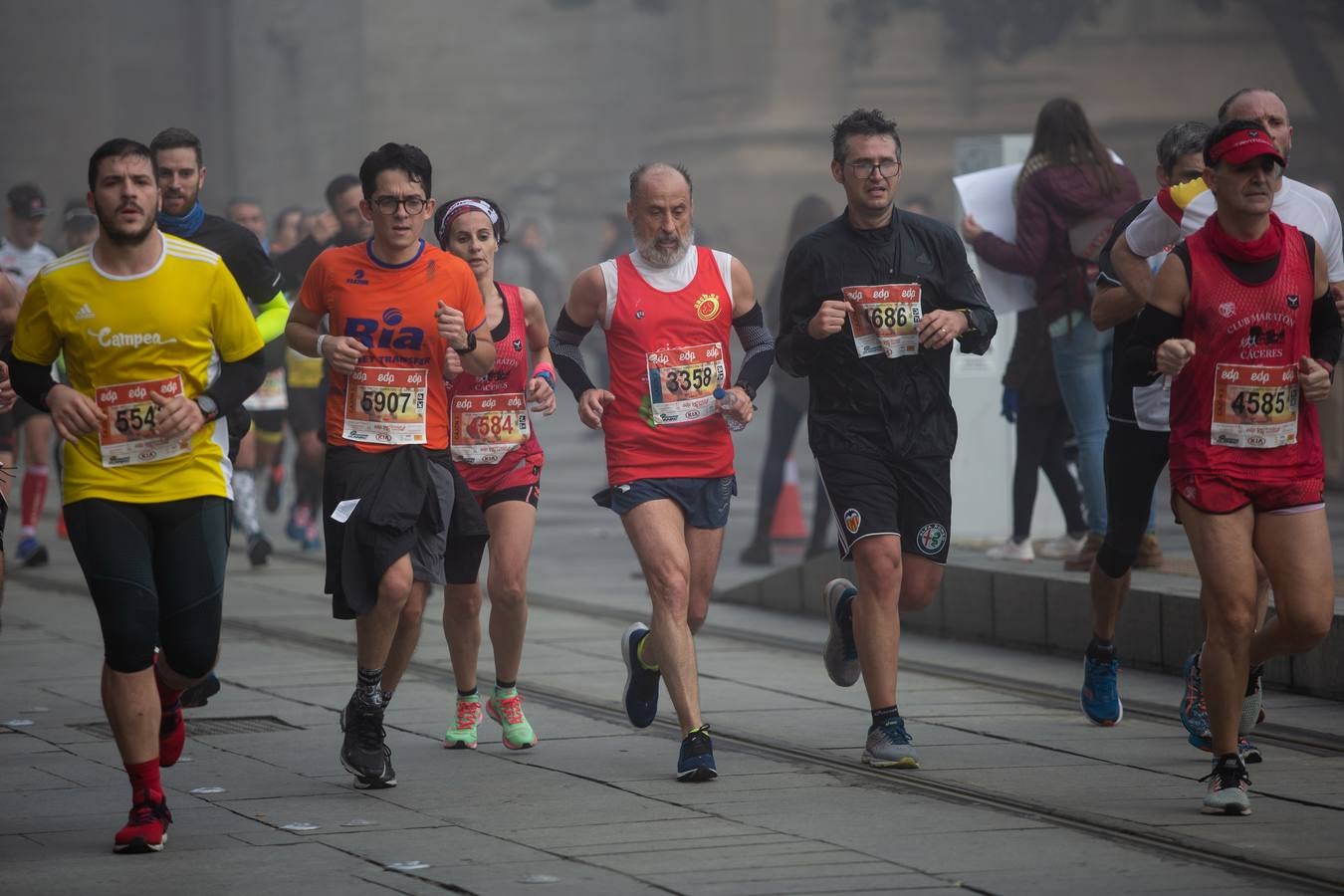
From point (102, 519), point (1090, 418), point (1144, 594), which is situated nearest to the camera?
point (102, 519)

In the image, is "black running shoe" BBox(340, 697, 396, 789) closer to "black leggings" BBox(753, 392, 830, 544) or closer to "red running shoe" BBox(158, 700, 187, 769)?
"red running shoe" BBox(158, 700, 187, 769)

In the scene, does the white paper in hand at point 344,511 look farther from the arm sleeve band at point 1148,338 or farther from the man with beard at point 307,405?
the man with beard at point 307,405

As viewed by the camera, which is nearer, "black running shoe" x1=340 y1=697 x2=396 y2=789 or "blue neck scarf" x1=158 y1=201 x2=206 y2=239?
"black running shoe" x1=340 y1=697 x2=396 y2=789

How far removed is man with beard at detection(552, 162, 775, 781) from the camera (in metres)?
7.44

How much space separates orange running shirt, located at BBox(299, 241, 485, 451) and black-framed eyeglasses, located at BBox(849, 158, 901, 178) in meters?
1.28

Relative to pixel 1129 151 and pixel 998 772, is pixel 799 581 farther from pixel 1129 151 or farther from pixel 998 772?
pixel 1129 151

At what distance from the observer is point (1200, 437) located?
6570mm

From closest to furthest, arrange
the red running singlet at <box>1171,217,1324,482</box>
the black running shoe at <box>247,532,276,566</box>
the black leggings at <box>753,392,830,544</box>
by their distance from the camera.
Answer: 1. the red running singlet at <box>1171,217,1324,482</box>
2. the black leggings at <box>753,392,830,544</box>
3. the black running shoe at <box>247,532,276,566</box>

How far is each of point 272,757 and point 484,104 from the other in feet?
120

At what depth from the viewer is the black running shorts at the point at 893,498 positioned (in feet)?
24.3

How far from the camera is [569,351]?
309 inches

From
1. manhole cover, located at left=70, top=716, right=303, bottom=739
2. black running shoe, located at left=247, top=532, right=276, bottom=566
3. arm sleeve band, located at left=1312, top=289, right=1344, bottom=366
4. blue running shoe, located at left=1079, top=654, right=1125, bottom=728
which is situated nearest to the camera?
arm sleeve band, located at left=1312, top=289, right=1344, bottom=366

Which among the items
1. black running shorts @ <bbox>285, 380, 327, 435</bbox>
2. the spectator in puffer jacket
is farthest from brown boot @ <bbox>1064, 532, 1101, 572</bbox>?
black running shorts @ <bbox>285, 380, 327, 435</bbox>

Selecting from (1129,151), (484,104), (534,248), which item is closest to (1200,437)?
(534,248)
